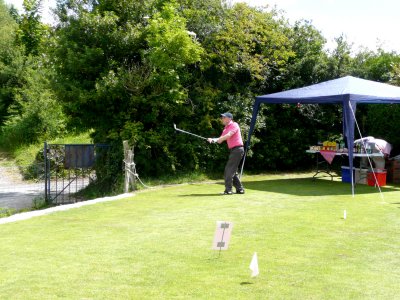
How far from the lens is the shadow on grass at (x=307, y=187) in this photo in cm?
1271

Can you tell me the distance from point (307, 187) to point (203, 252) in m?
7.71

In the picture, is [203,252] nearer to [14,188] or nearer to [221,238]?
[221,238]

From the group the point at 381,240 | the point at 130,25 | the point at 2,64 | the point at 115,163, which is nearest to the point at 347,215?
the point at 381,240

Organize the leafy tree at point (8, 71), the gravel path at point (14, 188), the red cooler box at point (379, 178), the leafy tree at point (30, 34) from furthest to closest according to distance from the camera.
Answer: the leafy tree at point (30, 34)
the leafy tree at point (8, 71)
the gravel path at point (14, 188)
the red cooler box at point (379, 178)

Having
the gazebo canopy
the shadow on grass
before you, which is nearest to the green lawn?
the shadow on grass

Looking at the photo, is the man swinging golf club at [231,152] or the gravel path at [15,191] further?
the gravel path at [15,191]

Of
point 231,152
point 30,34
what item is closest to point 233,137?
point 231,152

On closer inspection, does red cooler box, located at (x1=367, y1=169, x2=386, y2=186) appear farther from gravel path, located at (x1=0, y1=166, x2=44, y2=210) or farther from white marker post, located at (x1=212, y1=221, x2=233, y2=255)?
white marker post, located at (x1=212, y1=221, x2=233, y2=255)

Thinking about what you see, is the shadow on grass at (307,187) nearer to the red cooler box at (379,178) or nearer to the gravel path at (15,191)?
the red cooler box at (379,178)

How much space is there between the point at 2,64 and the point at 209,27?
721 inches

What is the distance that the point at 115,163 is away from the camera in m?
14.1

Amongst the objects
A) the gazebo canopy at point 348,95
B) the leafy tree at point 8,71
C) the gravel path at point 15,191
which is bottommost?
the gravel path at point 15,191

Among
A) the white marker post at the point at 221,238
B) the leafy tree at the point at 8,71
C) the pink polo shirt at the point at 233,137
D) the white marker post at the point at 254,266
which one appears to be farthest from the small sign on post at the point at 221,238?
the leafy tree at the point at 8,71

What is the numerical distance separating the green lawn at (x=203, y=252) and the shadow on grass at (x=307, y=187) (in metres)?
1.67
